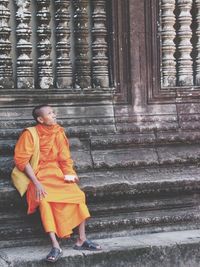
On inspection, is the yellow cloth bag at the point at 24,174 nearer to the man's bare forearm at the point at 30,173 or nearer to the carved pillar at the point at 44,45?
the man's bare forearm at the point at 30,173

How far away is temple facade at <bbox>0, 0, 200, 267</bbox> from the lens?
21.1 ft

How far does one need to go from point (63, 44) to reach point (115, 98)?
77 centimetres

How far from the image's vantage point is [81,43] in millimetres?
6750

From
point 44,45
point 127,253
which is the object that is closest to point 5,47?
point 44,45

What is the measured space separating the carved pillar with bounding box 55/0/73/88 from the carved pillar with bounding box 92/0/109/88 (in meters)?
0.28

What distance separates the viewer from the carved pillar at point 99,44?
22.4 ft

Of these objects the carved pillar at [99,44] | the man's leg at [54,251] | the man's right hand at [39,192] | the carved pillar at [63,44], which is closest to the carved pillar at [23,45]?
the carved pillar at [63,44]

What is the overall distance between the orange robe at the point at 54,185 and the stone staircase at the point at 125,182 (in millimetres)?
255

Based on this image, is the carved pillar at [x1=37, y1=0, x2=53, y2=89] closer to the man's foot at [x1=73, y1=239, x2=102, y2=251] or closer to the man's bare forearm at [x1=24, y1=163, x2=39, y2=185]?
the man's bare forearm at [x1=24, y1=163, x2=39, y2=185]

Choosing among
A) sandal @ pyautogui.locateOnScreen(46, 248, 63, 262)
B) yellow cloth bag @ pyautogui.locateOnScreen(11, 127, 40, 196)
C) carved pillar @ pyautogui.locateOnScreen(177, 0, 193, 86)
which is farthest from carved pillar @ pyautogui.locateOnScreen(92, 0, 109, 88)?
sandal @ pyautogui.locateOnScreen(46, 248, 63, 262)

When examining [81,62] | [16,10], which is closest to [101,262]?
[81,62]

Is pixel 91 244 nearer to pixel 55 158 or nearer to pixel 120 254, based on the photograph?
pixel 120 254

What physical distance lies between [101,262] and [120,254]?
0.62 ft

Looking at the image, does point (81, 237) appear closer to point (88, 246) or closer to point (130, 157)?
point (88, 246)
